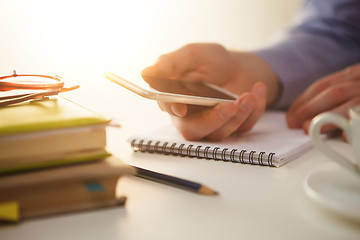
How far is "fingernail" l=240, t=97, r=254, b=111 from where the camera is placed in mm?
650

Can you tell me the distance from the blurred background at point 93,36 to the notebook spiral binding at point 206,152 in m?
0.13

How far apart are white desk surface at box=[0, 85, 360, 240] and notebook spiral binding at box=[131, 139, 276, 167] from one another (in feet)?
0.05

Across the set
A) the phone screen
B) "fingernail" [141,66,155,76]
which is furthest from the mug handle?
"fingernail" [141,66,155,76]

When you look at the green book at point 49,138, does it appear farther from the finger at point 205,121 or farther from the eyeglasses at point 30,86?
the finger at point 205,121

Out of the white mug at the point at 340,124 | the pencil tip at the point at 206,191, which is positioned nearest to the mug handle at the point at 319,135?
the white mug at the point at 340,124

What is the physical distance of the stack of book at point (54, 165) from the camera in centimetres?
40

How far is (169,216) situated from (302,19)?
96 cm

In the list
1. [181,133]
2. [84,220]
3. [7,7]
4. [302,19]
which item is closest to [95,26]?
[7,7]

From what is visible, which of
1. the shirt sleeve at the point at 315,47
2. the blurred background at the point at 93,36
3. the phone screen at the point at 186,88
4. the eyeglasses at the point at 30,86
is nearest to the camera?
the eyeglasses at the point at 30,86

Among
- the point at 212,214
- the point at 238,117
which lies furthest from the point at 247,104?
the point at 212,214

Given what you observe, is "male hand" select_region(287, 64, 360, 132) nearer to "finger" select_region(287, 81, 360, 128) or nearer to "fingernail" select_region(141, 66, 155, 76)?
"finger" select_region(287, 81, 360, 128)

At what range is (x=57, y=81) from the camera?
1.83 ft

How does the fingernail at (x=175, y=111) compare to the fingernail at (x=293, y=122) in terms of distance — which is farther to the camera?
the fingernail at (x=293, y=122)

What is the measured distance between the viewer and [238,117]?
66cm
